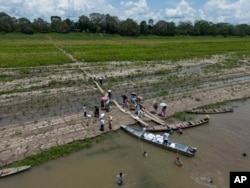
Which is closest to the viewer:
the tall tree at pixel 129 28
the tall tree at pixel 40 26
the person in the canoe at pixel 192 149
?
the person in the canoe at pixel 192 149

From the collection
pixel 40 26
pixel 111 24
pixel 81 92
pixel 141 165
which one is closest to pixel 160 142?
pixel 141 165

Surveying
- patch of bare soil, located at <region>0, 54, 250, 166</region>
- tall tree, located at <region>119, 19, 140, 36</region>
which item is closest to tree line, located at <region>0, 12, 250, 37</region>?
tall tree, located at <region>119, 19, 140, 36</region>

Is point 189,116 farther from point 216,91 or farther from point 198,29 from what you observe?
point 198,29

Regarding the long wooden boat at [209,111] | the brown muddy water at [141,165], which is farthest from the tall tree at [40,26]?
the brown muddy water at [141,165]

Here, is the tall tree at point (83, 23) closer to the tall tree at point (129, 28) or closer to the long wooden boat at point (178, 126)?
the tall tree at point (129, 28)

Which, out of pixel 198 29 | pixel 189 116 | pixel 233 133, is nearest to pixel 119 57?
pixel 189 116

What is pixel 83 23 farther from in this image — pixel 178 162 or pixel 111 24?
pixel 178 162

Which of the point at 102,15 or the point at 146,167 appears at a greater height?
the point at 102,15
